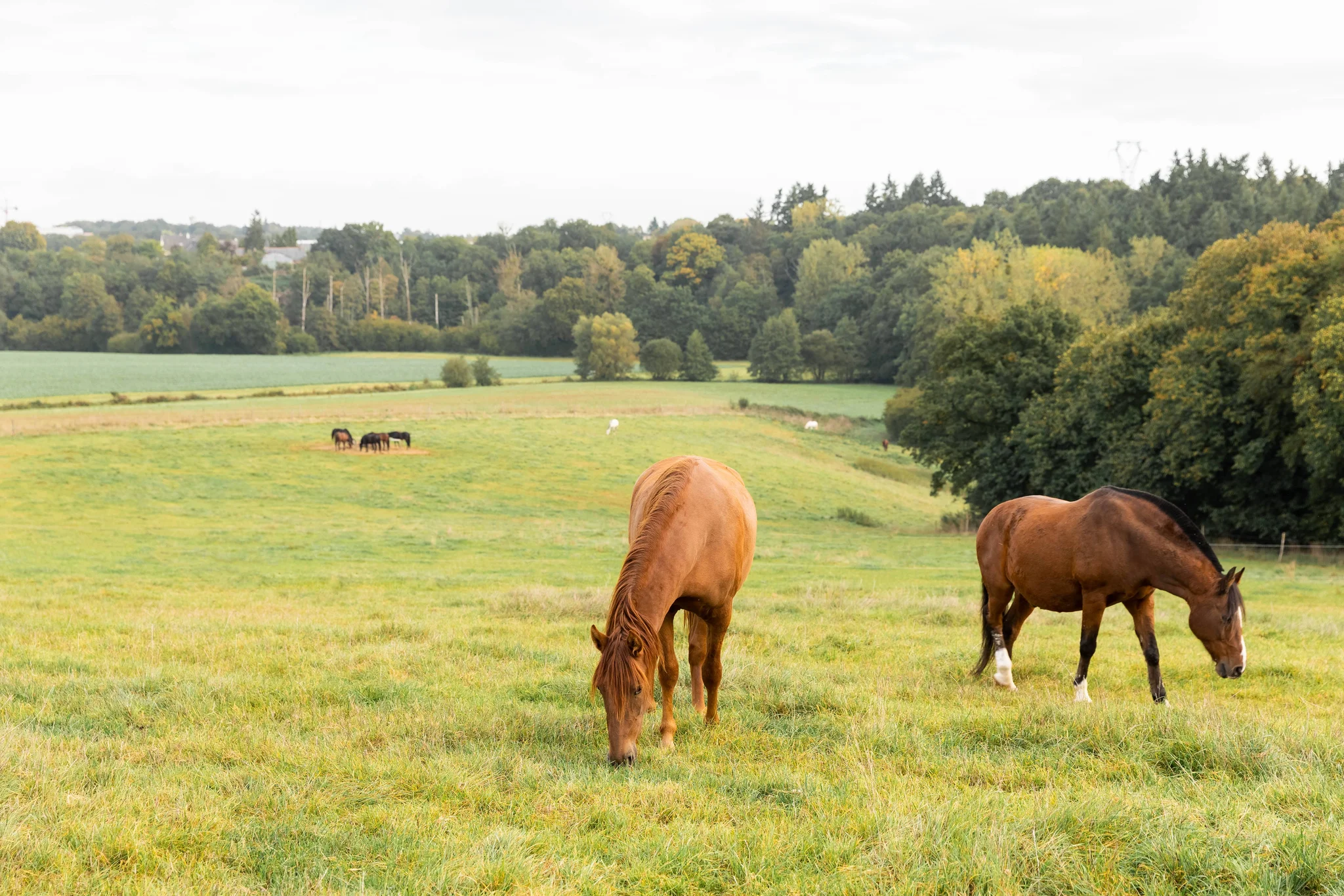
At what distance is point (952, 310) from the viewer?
264ft

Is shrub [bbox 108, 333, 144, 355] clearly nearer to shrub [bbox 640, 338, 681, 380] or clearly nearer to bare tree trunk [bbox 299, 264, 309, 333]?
bare tree trunk [bbox 299, 264, 309, 333]

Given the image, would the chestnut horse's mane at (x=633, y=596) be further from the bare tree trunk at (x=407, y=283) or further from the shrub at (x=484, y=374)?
the bare tree trunk at (x=407, y=283)

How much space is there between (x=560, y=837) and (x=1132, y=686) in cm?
731

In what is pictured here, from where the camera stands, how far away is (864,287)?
113 m

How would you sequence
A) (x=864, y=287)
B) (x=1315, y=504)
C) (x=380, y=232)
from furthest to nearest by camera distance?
(x=380, y=232)
(x=864, y=287)
(x=1315, y=504)

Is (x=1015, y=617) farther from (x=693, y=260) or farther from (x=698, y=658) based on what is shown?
(x=693, y=260)

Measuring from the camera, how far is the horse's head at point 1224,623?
29.5ft

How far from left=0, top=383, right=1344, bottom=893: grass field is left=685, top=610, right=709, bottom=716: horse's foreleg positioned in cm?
26

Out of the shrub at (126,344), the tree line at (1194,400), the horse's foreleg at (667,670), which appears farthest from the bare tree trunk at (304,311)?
the horse's foreleg at (667,670)

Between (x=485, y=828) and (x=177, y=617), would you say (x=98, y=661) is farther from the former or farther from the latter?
(x=485, y=828)

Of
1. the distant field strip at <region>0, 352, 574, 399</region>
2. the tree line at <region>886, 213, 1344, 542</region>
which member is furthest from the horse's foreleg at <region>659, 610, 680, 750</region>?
the distant field strip at <region>0, 352, 574, 399</region>

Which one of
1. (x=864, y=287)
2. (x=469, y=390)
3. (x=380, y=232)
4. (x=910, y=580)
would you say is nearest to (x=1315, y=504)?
(x=910, y=580)

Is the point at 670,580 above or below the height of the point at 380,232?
below

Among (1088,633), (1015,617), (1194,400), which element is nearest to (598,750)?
(1088,633)
